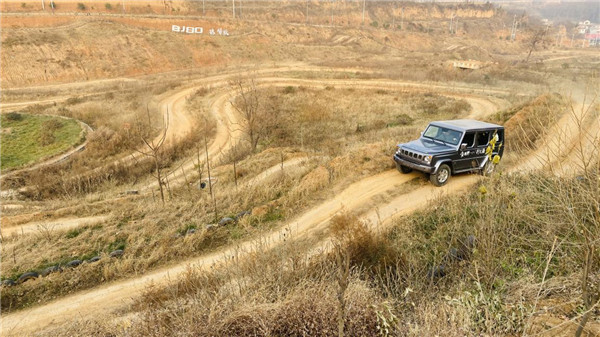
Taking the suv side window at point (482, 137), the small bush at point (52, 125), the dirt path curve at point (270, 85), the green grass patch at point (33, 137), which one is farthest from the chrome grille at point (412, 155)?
the small bush at point (52, 125)

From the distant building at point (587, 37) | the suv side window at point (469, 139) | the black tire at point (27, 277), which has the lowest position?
the black tire at point (27, 277)

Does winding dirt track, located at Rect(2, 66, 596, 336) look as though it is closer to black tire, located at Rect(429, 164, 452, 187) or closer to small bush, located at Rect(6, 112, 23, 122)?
black tire, located at Rect(429, 164, 452, 187)

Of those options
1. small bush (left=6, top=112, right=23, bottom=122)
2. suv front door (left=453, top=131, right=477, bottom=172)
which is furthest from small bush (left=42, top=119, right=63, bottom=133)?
suv front door (left=453, top=131, right=477, bottom=172)

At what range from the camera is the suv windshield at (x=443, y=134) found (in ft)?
44.6

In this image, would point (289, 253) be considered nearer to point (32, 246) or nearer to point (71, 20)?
point (32, 246)

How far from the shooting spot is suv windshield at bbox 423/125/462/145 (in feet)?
44.6

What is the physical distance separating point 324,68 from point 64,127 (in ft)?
124

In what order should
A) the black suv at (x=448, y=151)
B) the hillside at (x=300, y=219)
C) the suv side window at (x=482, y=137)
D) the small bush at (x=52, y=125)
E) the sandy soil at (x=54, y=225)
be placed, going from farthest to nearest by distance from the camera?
the small bush at (x=52, y=125), the suv side window at (x=482, y=137), the sandy soil at (x=54, y=225), the black suv at (x=448, y=151), the hillside at (x=300, y=219)

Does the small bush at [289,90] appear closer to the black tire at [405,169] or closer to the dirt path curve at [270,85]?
the dirt path curve at [270,85]

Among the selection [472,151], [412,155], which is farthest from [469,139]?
[412,155]

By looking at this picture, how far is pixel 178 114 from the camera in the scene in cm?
3362

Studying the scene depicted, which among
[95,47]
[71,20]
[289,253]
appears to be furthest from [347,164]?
[71,20]

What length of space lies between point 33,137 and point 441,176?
28.9m

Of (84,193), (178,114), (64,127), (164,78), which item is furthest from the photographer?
(164,78)
